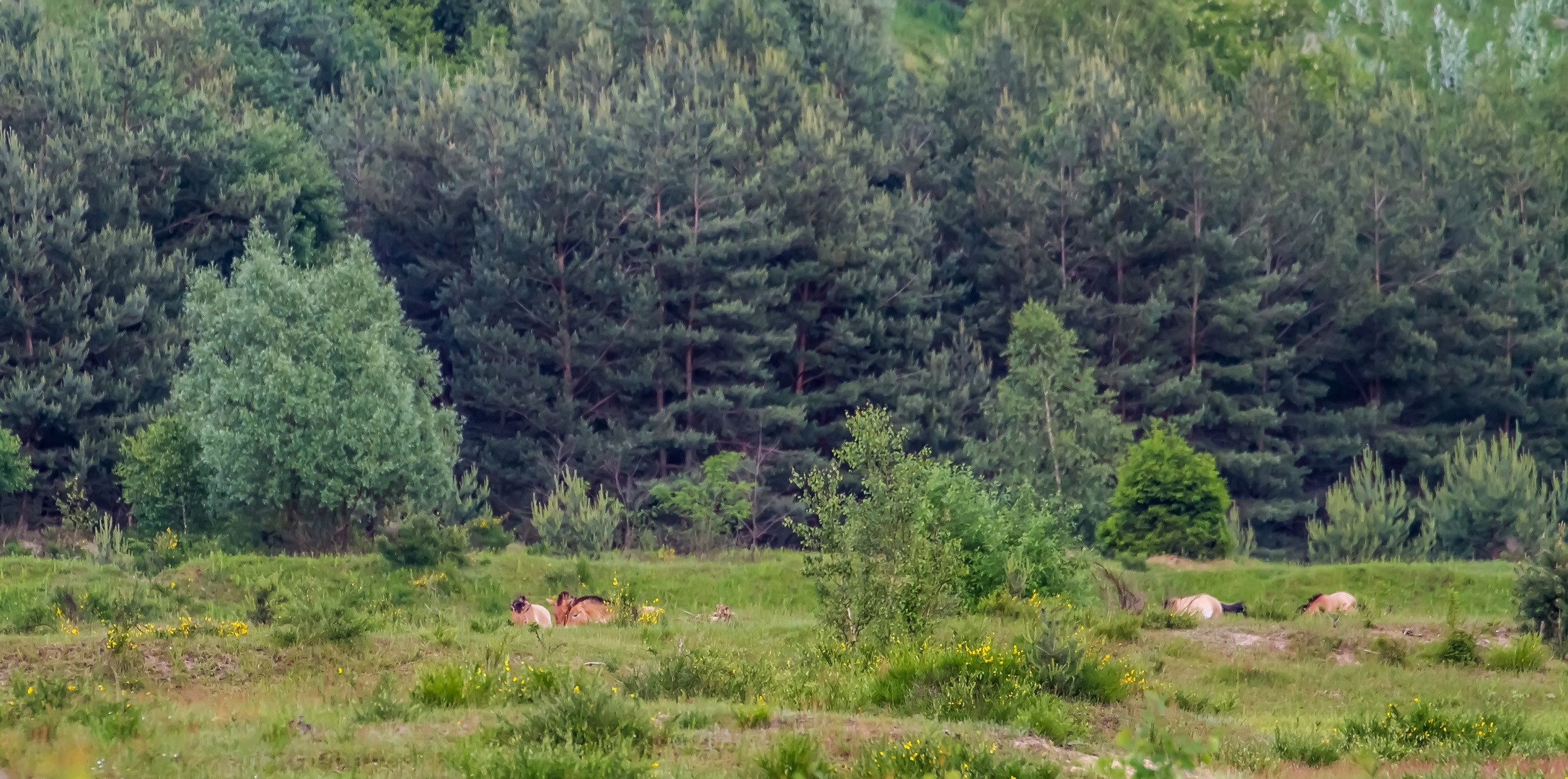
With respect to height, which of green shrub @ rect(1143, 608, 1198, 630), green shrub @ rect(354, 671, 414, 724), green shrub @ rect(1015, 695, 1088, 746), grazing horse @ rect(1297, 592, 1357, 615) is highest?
green shrub @ rect(354, 671, 414, 724)

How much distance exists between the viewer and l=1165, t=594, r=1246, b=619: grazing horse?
21391 mm

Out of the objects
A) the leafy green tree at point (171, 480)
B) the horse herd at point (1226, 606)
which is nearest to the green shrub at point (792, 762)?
the horse herd at point (1226, 606)

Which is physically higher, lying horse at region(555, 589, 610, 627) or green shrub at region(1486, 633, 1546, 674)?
green shrub at region(1486, 633, 1546, 674)

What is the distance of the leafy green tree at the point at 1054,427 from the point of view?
32.9 m

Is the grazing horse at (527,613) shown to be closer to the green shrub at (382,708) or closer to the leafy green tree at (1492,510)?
the green shrub at (382,708)

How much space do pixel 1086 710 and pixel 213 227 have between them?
30.4 m

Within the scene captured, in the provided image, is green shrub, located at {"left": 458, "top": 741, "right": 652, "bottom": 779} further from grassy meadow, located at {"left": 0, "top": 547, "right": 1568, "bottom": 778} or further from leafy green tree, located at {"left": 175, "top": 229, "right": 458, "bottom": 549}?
leafy green tree, located at {"left": 175, "top": 229, "right": 458, "bottom": 549}

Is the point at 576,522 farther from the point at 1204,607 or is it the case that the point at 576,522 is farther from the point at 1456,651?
Answer: the point at 1456,651

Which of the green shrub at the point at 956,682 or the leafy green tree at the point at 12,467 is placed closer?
the green shrub at the point at 956,682

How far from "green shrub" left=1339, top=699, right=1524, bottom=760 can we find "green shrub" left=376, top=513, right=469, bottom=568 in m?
14.7

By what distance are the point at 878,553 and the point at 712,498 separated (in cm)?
2159

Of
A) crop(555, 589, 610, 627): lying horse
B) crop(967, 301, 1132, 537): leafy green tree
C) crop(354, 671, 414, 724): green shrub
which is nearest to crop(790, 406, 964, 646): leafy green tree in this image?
crop(555, 589, 610, 627): lying horse

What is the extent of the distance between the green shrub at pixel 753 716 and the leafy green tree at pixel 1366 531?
954 inches

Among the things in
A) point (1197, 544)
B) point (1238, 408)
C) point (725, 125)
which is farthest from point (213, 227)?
point (1238, 408)
